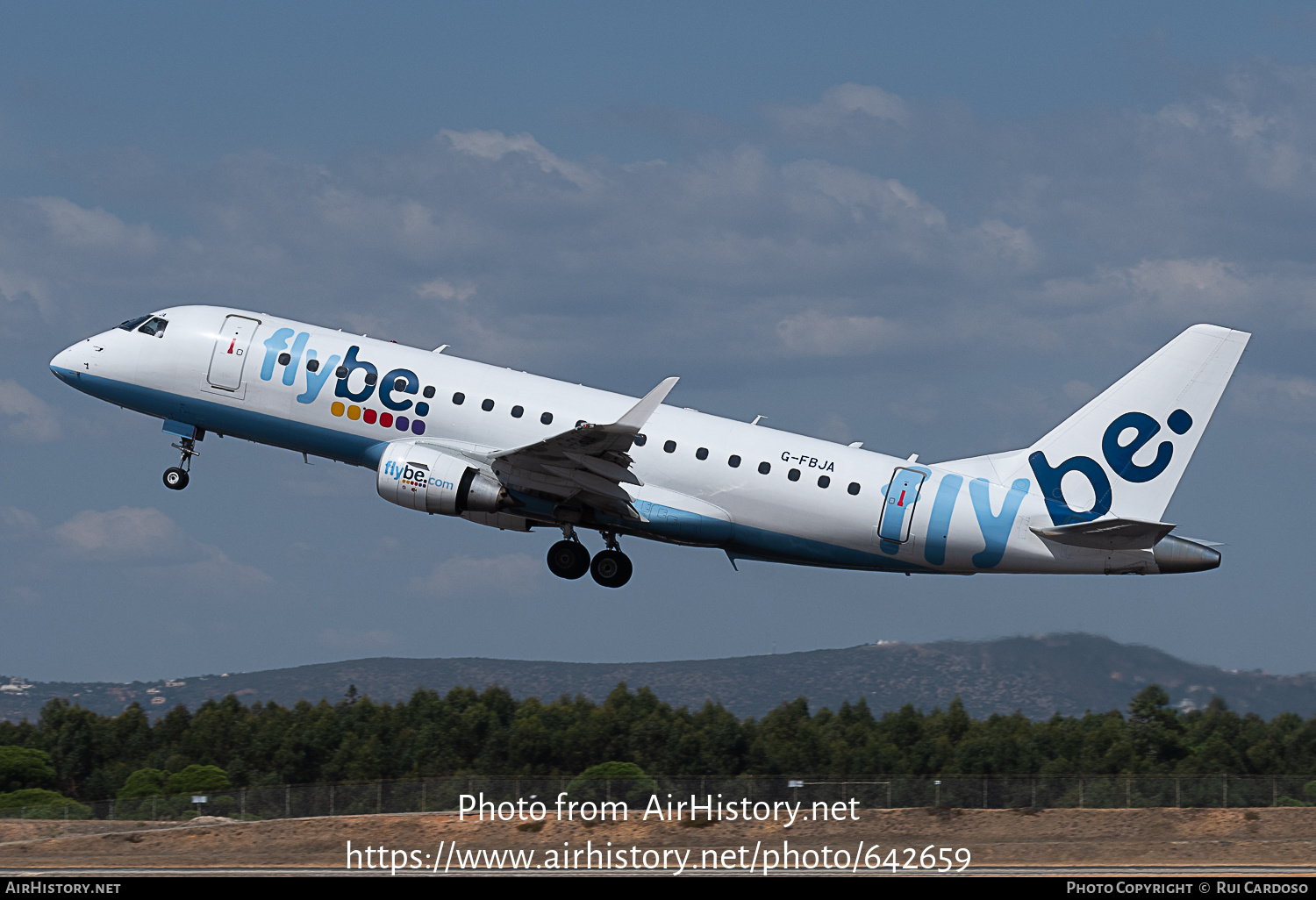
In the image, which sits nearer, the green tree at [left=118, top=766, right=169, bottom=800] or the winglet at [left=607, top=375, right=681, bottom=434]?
the winglet at [left=607, top=375, right=681, bottom=434]

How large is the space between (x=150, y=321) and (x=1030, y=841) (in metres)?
29.7

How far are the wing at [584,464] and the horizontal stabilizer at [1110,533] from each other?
1115cm

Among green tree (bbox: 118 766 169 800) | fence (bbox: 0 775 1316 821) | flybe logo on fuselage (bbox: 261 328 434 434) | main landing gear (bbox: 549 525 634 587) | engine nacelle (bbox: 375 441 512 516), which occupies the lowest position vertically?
green tree (bbox: 118 766 169 800)

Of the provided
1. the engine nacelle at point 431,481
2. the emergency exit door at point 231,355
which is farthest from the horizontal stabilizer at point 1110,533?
the emergency exit door at point 231,355

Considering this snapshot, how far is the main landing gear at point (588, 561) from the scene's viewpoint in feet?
140

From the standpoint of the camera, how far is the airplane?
39.9m

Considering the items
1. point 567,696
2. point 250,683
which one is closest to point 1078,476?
point 567,696

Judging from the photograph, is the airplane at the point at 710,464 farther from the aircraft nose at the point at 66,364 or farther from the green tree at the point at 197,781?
the green tree at the point at 197,781

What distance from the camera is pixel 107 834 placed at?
4472cm

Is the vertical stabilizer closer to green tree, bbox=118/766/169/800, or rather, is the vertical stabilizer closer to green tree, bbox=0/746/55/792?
green tree, bbox=118/766/169/800

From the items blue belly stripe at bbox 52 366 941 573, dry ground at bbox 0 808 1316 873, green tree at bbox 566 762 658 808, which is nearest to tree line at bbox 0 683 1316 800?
dry ground at bbox 0 808 1316 873

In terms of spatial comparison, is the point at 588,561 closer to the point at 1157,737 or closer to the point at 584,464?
the point at 584,464

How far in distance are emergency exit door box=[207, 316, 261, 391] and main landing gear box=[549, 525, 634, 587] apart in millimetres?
10089

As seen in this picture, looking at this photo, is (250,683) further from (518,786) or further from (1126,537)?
(1126,537)
